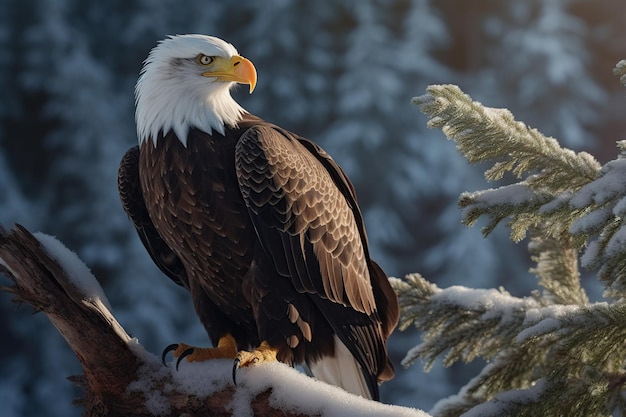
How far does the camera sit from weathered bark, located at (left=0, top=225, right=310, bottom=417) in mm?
2387

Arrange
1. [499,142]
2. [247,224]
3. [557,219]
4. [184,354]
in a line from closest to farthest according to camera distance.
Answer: [557,219], [499,142], [184,354], [247,224]

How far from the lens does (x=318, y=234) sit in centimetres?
305

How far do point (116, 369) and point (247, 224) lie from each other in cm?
70

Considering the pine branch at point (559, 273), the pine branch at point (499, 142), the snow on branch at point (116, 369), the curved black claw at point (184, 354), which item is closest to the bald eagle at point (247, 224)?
the curved black claw at point (184, 354)

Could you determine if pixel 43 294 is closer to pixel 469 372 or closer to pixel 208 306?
pixel 208 306

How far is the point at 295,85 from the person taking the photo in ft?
33.0

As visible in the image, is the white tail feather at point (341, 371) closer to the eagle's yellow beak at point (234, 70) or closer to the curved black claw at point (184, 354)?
the curved black claw at point (184, 354)

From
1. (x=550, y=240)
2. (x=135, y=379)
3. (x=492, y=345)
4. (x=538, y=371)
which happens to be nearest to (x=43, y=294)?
(x=135, y=379)

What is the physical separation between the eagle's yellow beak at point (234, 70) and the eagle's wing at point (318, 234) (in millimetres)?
207

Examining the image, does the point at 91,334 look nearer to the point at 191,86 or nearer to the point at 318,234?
the point at 318,234

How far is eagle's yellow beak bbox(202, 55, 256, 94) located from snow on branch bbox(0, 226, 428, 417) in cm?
93

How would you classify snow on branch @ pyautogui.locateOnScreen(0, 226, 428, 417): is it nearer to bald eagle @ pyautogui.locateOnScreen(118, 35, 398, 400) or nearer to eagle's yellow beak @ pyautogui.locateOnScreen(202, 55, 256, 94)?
bald eagle @ pyautogui.locateOnScreen(118, 35, 398, 400)

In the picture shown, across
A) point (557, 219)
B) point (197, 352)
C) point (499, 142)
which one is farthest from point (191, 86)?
point (557, 219)

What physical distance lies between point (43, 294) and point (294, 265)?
2.95 ft
